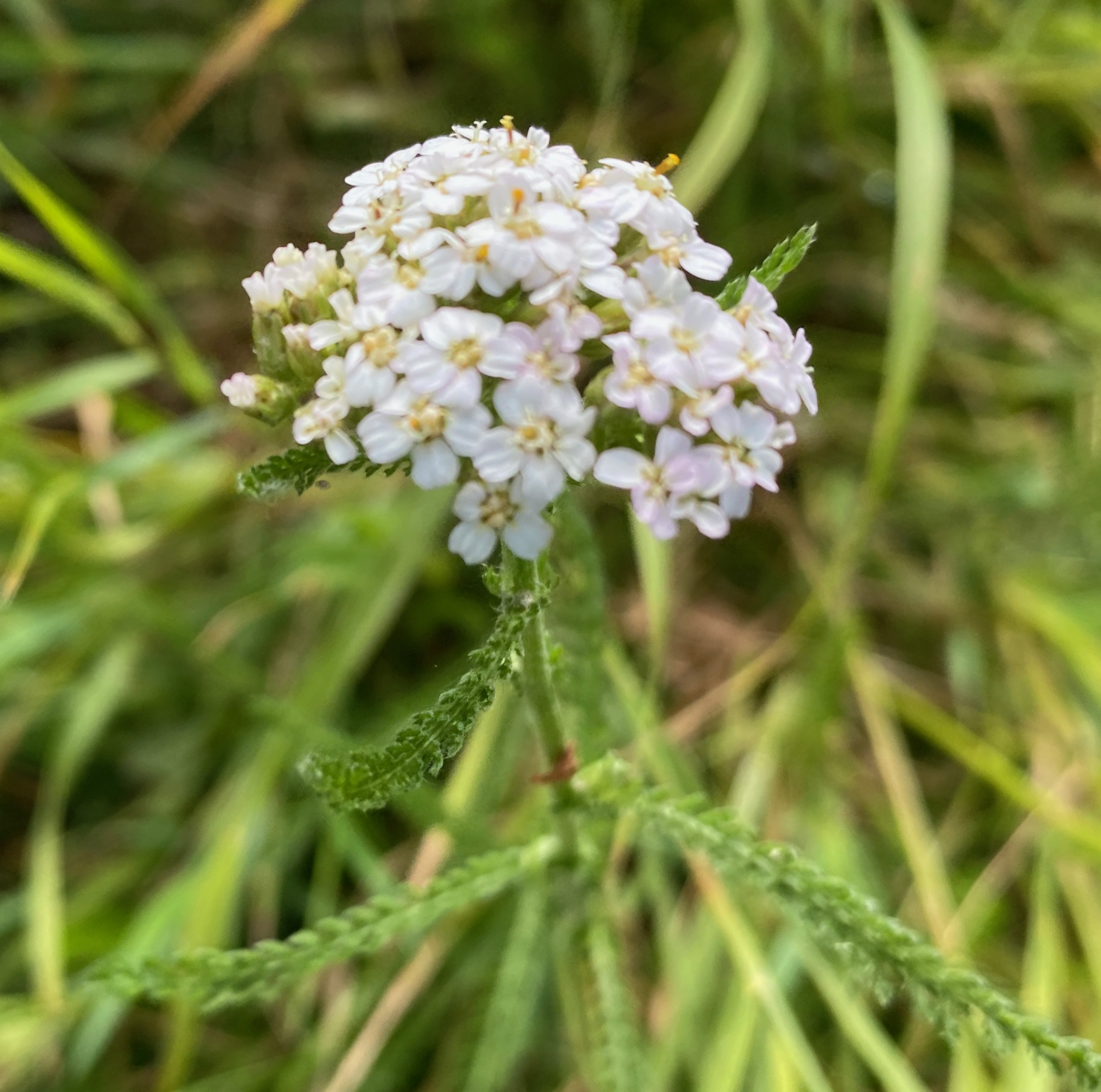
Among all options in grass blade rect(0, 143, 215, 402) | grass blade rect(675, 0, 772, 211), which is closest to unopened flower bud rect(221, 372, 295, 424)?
grass blade rect(0, 143, 215, 402)

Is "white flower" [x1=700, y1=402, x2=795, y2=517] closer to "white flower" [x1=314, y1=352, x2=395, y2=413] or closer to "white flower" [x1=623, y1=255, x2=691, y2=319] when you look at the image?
"white flower" [x1=623, y1=255, x2=691, y2=319]

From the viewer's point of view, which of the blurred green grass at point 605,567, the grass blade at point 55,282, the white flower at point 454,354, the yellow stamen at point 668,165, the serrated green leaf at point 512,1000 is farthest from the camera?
the blurred green grass at point 605,567

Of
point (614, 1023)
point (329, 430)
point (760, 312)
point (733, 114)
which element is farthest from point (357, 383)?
point (733, 114)

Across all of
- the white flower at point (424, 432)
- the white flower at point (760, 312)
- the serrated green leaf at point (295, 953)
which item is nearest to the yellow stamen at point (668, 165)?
the white flower at point (760, 312)

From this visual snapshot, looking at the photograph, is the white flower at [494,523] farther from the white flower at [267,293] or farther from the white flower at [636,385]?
the white flower at [267,293]

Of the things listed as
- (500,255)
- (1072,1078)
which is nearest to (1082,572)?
(1072,1078)

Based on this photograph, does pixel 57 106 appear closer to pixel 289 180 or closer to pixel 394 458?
pixel 289 180

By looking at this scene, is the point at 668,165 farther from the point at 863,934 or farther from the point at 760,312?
the point at 863,934
